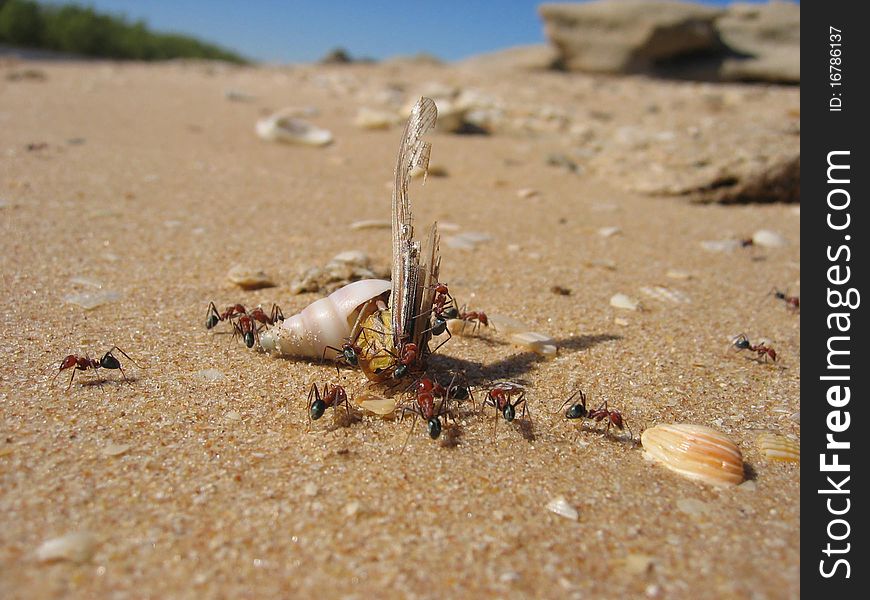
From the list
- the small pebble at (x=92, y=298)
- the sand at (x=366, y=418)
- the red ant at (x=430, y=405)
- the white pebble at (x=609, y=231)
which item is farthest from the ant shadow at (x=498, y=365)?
the white pebble at (x=609, y=231)

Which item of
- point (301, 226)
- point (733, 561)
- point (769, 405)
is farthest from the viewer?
point (301, 226)

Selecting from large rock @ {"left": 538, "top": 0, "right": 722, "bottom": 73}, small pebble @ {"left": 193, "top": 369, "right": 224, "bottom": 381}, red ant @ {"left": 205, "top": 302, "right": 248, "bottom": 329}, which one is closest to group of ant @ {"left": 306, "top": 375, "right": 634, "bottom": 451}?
small pebble @ {"left": 193, "top": 369, "right": 224, "bottom": 381}

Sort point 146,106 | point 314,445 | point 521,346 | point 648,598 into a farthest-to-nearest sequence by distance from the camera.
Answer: point 146,106, point 521,346, point 314,445, point 648,598

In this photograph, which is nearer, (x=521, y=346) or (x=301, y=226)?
(x=521, y=346)

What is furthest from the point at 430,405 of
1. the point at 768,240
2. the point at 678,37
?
the point at 678,37

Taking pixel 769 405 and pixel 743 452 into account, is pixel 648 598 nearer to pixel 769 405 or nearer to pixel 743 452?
pixel 743 452

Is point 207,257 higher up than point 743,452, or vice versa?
point 207,257

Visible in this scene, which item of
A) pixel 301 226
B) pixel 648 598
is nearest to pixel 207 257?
pixel 301 226
